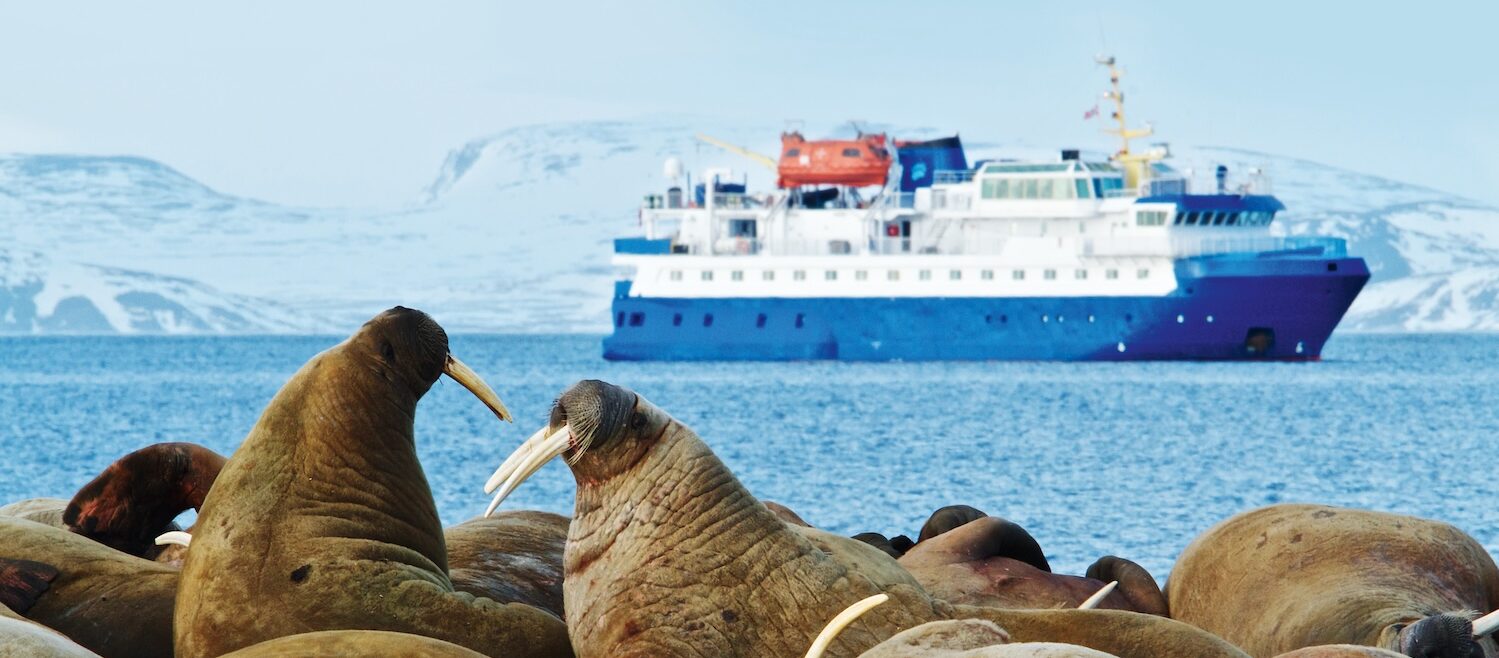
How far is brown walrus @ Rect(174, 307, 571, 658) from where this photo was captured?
359 centimetres

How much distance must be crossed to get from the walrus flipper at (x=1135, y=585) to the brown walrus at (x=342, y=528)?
68.8 inches

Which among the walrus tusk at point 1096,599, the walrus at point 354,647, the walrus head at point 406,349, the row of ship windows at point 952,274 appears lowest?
the row of ship windows at point 952,274

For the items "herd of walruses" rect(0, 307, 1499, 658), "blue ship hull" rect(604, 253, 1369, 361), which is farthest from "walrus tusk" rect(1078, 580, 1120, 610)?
"blue ship hull" rect(604, 253, 1369, 361)

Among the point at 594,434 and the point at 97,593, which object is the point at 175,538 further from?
the point at 594,434

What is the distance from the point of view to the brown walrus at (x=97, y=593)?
3.80 m

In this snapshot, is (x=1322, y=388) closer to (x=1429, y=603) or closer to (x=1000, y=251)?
(x=1000, y=251)

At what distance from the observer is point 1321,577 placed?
4645 mm

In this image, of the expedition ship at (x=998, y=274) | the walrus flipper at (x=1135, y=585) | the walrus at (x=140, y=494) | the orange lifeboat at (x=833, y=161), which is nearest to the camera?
the walrus at (x=140, y=494)

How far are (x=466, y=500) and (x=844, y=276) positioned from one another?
1189 inches

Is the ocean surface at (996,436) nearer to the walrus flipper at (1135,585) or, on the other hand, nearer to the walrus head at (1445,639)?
the walrus flipper at (1135,585)

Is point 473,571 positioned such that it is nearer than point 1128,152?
Yes

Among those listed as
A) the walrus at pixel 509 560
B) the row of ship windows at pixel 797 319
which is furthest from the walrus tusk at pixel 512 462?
the row of ship windows at pixel 797 319

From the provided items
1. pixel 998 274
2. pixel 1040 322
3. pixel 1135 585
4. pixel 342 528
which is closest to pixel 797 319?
pixel 998 274

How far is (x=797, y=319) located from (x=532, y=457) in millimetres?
44061
